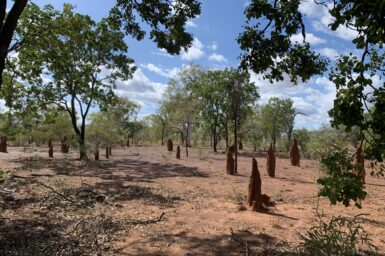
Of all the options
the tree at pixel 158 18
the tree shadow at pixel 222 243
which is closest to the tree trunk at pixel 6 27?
the tree at pixel 158 18

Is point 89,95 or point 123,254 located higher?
point 89,95

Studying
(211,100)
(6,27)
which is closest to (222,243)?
(6,27)

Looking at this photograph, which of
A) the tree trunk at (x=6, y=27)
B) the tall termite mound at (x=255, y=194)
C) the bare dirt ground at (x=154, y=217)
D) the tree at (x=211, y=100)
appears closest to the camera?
the bare dirt ground at (x=154, y=217)

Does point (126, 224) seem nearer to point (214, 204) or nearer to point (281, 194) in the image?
point (214, 204)

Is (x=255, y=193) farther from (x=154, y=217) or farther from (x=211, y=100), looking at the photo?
(x=211, y=100)

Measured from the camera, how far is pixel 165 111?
196ft

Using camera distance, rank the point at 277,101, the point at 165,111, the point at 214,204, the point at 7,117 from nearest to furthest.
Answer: the point at 214,204, the point at 7,117, the point at 277,101, the point at 165,111

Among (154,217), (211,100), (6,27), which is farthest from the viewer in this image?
(211,100)

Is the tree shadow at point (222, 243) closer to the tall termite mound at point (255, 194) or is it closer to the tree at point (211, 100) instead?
the tall termite mound at point (255, 194)

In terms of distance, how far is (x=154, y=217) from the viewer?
1034 centimetres

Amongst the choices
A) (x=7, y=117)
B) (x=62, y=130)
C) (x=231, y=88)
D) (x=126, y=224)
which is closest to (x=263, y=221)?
(x=126, y=224)

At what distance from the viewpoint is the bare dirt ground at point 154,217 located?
7883 mm

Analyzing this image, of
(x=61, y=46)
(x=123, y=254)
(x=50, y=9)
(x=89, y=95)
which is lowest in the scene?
(x=123, y=254)

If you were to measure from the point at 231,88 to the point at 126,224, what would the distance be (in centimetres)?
1474
